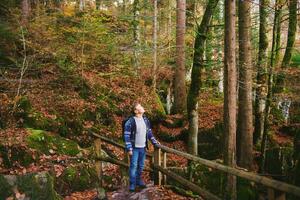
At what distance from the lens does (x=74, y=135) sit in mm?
14945

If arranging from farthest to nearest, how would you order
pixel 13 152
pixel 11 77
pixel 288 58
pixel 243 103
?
pixel 288 58
pixel 11 77
pixel 243 103
pixel 13 152

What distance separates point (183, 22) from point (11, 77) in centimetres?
904

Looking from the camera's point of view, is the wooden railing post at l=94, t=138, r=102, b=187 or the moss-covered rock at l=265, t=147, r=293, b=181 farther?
the moss-covered rock at l=265, t=147, r=293, b=181

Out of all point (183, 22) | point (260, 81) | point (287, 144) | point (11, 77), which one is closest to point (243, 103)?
point (260, 81)

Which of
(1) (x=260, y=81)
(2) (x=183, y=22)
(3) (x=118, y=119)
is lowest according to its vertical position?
(3) (x=118, y=119)

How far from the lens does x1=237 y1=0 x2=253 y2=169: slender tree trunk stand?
14453 mm

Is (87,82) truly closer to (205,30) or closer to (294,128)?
(205,30)

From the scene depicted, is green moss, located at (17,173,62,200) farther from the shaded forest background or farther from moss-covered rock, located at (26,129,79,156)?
moss-covered rock, located at (26,129,79,156)

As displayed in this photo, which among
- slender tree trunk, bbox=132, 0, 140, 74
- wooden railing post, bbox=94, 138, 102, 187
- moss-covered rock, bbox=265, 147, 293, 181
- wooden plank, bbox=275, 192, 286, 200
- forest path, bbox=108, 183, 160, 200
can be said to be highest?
slender tree trunk, bbox=132, 0, 140, 74

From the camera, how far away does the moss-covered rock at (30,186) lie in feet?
25.1

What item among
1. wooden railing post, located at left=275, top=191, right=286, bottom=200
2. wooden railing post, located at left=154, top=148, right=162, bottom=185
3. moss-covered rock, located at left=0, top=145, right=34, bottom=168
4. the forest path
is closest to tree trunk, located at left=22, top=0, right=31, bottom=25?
moss-covered rock, located at left=0, top=145, right=34, bottom=168

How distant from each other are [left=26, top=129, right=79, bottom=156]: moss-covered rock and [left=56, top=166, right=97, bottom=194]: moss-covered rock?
1.06 metres

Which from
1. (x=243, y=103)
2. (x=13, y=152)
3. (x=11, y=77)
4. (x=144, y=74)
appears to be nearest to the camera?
(x=13, y=152)

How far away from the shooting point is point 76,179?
11.6 m
